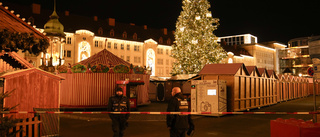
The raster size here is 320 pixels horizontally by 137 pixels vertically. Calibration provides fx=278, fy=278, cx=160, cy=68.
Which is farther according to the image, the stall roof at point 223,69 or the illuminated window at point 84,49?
the illuminated window at point 84,49

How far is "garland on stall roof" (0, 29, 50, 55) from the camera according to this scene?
224 inches

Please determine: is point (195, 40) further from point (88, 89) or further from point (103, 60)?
point (88, 89)

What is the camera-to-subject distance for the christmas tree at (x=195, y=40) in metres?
32.3

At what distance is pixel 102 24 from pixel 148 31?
41.3 ft

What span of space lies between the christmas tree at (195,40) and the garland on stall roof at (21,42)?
26533 millimetres

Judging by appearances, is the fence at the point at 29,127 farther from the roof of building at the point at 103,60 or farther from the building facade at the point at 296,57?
the building facade at the point at 296,57

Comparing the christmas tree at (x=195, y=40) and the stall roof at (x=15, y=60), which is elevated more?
the christmas tree at (x=195, y=40)

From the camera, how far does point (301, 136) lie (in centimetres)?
628

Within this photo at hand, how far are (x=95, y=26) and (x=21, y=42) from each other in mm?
50576

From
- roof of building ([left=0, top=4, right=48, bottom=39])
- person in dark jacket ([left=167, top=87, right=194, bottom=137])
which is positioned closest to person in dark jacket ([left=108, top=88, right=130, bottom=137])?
person in dark jacket ([left=167, top=87, right=194, bottom=137])

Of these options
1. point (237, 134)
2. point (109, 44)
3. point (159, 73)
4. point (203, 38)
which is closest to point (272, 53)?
point (159, 73)

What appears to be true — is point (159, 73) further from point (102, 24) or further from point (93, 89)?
point (93, 89)

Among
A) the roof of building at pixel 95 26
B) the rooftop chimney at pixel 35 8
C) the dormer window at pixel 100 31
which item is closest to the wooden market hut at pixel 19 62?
the roof of building at pixel 95 26

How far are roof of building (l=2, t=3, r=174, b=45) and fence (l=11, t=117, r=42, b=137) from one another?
4085 centimetres
